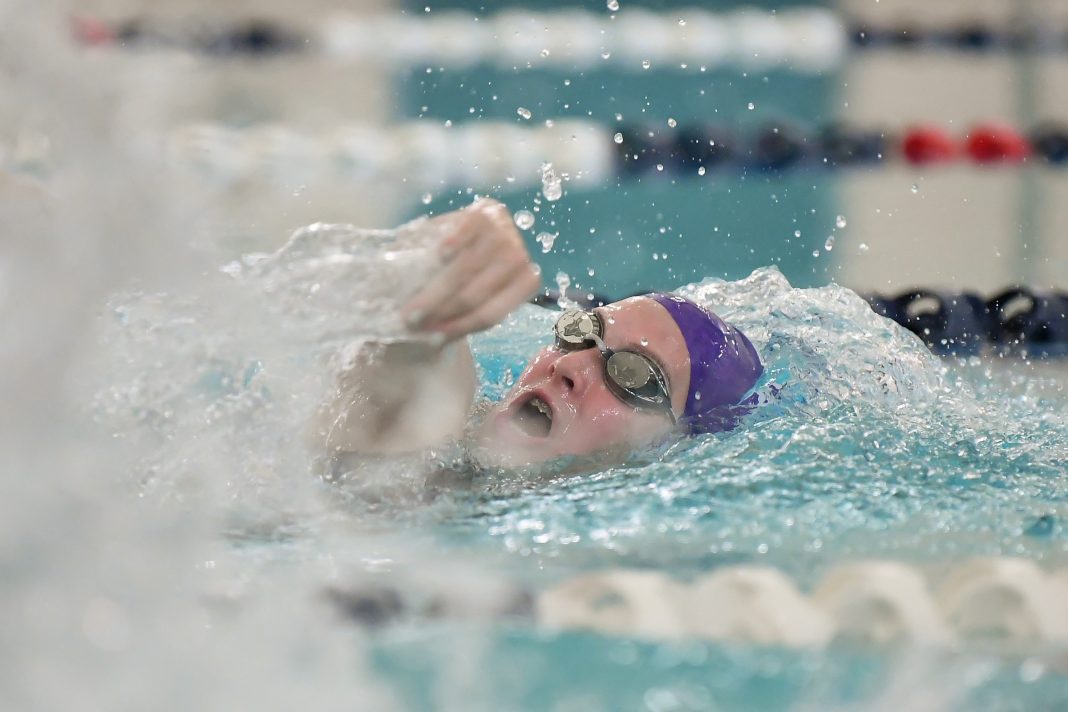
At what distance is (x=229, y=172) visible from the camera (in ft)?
10.7

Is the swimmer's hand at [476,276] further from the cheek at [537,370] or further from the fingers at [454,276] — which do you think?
the cheek at [537,370]

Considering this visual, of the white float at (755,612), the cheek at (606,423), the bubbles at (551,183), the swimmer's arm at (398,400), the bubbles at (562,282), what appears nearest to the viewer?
the white float at (755,612)

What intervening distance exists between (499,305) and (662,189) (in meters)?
2.96


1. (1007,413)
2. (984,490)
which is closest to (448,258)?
(984,490)

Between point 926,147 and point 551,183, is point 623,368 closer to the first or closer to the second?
point 551,183

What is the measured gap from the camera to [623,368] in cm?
162

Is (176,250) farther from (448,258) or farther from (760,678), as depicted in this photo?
(760,678)

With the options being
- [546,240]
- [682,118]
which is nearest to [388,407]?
[546,240]

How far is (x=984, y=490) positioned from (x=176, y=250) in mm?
1085

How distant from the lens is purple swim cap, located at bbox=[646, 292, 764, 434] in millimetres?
1695


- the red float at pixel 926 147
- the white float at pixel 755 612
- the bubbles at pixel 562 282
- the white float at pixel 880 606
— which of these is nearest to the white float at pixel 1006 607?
the white float at pixel 880 606

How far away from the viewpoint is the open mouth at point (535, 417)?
158 centimetres

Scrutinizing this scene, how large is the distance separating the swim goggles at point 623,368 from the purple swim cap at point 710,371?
2.0 inches

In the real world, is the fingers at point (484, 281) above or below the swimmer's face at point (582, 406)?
above
